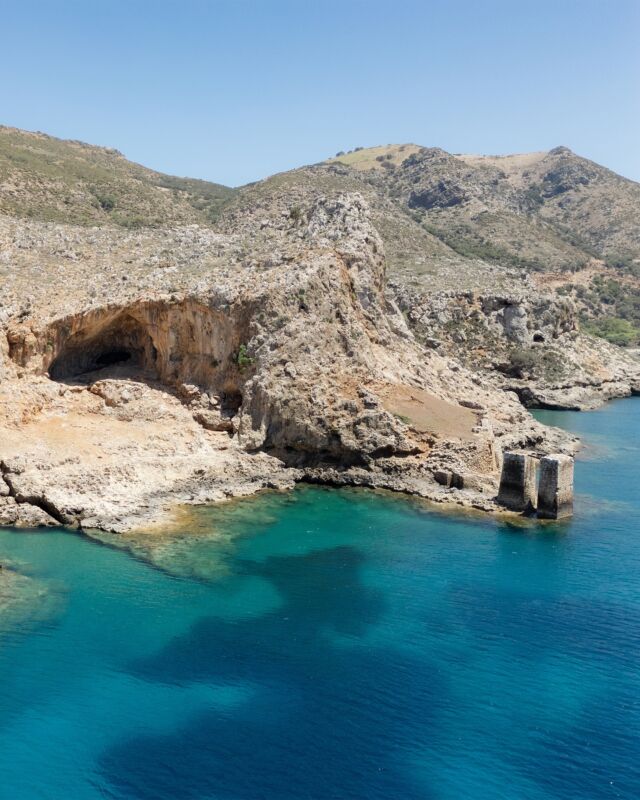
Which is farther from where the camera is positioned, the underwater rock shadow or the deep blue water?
the deep blue water

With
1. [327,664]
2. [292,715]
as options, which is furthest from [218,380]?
[292,715]

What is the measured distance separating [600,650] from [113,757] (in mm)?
12441

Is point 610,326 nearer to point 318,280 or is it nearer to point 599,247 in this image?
point 599,247

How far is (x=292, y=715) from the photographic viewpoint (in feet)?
55.6

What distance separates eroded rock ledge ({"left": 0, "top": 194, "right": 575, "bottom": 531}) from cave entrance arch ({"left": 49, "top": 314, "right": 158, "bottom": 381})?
0.33 ft

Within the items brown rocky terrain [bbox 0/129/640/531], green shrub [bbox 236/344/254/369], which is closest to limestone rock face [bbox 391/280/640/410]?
brown rocky terrain [bbox 0/129/640/531]

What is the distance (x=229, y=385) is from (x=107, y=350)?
306 inches

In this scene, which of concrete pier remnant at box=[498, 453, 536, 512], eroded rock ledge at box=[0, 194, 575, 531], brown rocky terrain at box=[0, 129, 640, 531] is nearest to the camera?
concrete pier remnant at box=[498, 453, 536, 512]

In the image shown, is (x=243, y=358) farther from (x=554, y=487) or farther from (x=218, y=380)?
(x=554, y=487)

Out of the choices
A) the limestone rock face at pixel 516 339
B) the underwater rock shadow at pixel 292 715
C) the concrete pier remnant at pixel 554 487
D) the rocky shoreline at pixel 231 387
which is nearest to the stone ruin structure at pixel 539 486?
the concrete pier remnant at pixel 554 487

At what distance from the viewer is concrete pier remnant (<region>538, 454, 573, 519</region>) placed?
30.2 meters

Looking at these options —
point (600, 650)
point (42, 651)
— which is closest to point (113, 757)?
point (42, 651)

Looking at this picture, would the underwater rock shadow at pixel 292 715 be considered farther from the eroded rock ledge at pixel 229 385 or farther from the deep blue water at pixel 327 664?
the eroded rock ledge at pixel 229 385

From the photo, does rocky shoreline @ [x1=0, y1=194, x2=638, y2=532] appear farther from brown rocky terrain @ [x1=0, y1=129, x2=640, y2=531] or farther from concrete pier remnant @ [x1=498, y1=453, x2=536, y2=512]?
concrete pier remnant @ [x1=498, y1=453, x2=536, y2=512]
